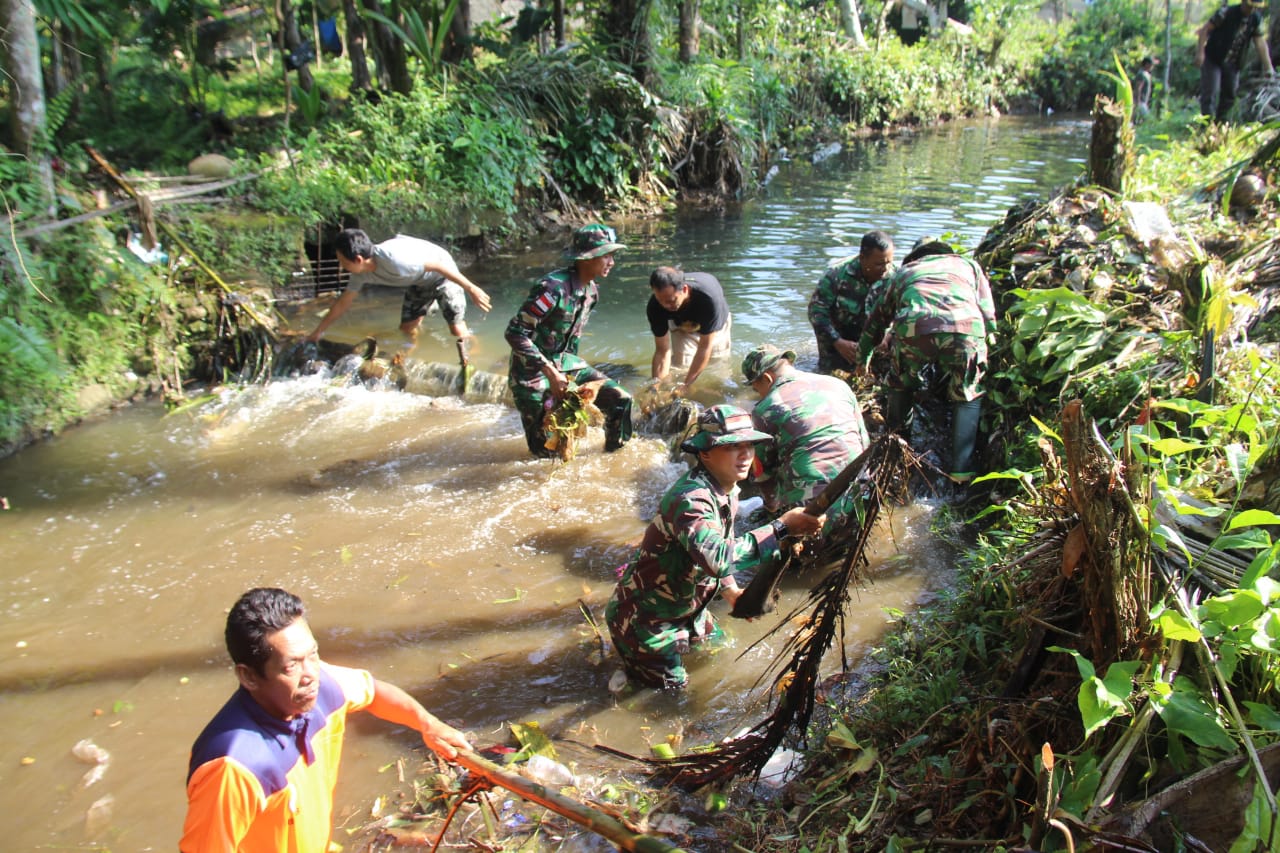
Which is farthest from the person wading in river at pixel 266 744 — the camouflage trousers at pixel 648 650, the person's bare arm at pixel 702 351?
the person's bare arm at pixel 702 351

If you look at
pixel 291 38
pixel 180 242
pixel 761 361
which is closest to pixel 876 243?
pixel 761 361

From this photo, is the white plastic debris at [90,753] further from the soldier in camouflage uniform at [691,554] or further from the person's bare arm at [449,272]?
the person's bare arm at [449,272]

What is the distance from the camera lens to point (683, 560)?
12.1 ft

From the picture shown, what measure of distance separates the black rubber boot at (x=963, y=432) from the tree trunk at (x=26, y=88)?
7672 mm

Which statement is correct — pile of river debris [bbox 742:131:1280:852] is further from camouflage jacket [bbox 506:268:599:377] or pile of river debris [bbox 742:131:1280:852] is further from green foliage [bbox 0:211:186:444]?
green foliage [bbox 0:211:186:444]

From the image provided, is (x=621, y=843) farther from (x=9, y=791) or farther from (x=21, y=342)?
(x=21, y=342)

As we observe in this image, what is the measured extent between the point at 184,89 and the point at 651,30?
7.66m

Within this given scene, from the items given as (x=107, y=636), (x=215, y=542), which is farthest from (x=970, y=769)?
(x=215, y=542)

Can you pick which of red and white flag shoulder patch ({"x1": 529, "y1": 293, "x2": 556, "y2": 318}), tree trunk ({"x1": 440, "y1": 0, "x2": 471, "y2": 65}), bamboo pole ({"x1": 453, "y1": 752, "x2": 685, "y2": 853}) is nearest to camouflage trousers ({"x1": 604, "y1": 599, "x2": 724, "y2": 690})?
bamboo pole ({"x1": 453, "y1": 752, "x2": 685, "y2": 853})

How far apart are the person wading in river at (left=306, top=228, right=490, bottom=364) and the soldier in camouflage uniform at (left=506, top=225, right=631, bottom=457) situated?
112cm

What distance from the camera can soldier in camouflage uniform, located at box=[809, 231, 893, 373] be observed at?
6875 mm

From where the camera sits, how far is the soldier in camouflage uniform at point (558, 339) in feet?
19.4

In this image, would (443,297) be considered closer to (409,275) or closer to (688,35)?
(409,275)

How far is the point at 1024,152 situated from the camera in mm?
20172
